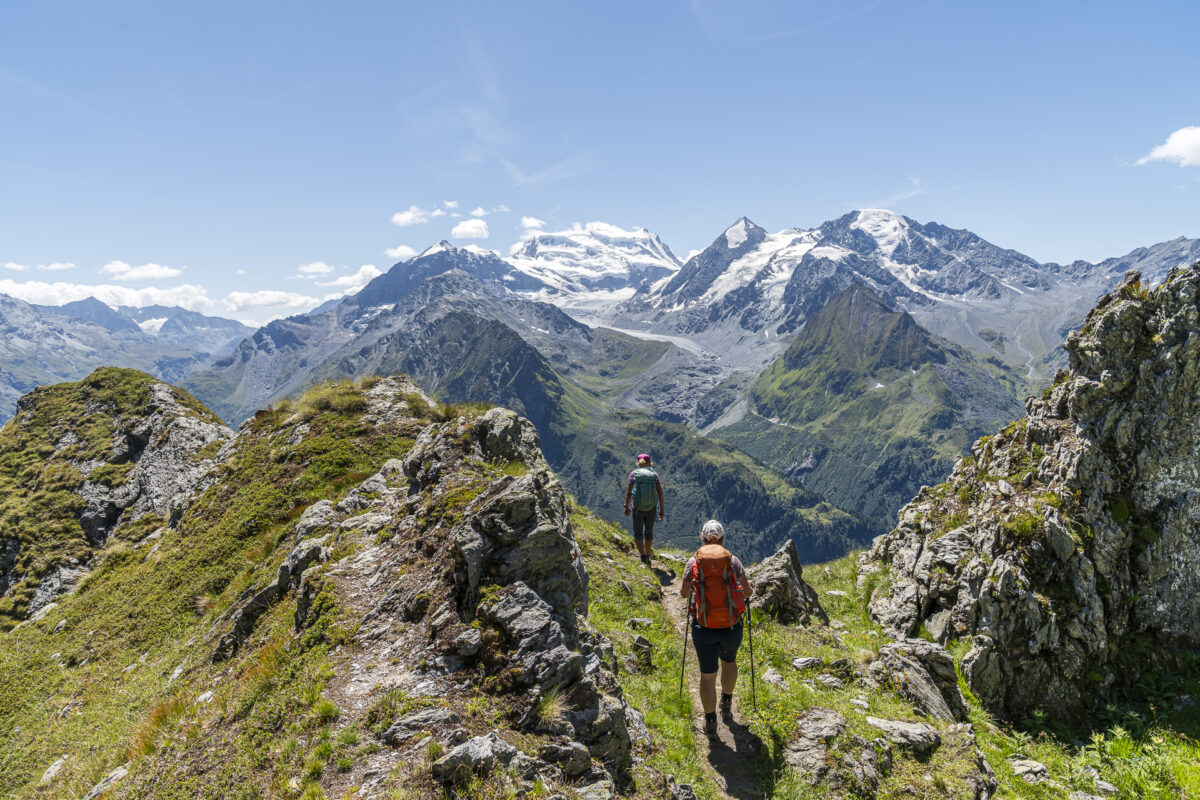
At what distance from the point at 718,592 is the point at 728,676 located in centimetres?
237

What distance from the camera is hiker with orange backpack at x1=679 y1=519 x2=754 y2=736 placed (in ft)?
42.9

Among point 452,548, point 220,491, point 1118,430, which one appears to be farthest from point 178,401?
point 1118,430

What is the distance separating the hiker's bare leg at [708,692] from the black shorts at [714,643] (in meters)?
0.12

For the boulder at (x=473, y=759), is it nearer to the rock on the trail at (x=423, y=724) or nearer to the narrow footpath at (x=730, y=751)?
the rock on the trail at (x=423, y=724)

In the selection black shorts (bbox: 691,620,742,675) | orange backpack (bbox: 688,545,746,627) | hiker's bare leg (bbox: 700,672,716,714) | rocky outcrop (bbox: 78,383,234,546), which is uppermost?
rocky outcrop (bbox: 78,383,234,546)

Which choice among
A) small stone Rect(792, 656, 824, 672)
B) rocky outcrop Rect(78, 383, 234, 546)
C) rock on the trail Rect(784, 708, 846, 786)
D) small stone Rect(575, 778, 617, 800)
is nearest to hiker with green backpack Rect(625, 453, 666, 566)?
small stone Rect(792, 656, 824, 672)

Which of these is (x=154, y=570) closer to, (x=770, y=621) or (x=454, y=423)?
(x=454, y=423)

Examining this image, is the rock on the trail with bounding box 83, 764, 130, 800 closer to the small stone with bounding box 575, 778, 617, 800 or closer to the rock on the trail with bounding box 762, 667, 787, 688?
the small stone with bounding box 575, 778, 617, 800

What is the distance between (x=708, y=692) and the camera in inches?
531

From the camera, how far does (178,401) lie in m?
40.2

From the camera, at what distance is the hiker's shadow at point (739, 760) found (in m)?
11.7

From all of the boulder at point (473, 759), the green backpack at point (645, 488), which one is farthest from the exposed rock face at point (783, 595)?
the boulder at point (473, 759)

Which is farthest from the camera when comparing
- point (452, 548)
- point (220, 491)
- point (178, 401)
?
point (178, 401)

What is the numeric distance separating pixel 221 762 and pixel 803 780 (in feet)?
37.3
